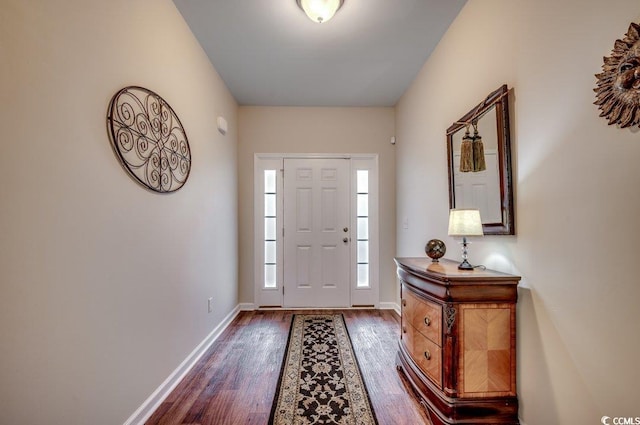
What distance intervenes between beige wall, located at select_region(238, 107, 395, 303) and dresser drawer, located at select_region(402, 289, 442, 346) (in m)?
1.74

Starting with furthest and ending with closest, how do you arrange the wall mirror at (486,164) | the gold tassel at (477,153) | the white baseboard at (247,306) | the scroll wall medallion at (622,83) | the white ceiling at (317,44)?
the white baseboard at (247,306)
the white ceiling at (317,44)
the gold tassel at (477,153)
the wall mirror at (486,164)
the scroll wall medallion at (622,83)

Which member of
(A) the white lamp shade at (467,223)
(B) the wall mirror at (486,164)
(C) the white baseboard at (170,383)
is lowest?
(C) the white baseboard at (170,383)

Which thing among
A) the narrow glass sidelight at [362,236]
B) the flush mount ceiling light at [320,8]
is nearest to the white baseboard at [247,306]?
the narrow glass sidelight at [362,236]

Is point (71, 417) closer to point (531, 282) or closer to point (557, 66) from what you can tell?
point (531, 282)

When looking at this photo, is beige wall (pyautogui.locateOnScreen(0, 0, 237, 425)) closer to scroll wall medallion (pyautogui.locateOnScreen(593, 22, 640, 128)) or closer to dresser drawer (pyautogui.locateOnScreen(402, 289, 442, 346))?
dresser drawer (pyautogui.locateOnScreen(402, 289, 442, 346))

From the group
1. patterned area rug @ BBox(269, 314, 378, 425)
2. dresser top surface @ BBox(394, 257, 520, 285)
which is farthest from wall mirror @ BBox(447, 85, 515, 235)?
patterned area rug @ BBox(269, 314, 378, 425)

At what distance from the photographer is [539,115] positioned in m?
1.38

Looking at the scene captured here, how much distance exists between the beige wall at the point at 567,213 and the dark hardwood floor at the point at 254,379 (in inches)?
28.8

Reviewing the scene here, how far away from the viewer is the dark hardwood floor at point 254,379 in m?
1.69

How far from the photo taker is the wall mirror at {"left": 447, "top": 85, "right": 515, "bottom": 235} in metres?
1.60

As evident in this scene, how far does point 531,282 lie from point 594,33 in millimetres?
1108

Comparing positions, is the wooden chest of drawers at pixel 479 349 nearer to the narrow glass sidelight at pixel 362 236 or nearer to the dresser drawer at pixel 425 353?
the dresser drawer at pixel 425 353

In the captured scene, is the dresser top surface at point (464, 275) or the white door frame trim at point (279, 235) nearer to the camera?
the dresser top surface at point (464, 275)

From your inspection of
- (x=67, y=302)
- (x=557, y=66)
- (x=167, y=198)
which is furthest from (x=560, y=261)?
(x=167, y=198)
